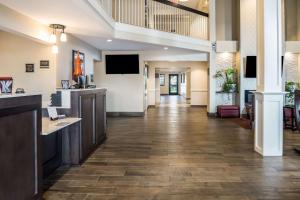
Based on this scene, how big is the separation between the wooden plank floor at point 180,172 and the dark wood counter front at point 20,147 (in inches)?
22.3

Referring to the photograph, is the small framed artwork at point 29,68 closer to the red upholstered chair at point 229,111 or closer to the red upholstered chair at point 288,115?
the red upholstered chair at point 288,115

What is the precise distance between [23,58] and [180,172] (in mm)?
4044

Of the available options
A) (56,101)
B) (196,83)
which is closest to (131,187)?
(56,101)

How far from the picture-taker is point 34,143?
2.76 m

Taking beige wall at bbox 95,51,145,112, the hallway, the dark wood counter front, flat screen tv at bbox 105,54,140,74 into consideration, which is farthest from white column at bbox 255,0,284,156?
the hallway

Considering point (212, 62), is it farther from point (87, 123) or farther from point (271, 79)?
point (87, 123)

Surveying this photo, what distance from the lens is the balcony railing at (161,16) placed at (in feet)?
26.2

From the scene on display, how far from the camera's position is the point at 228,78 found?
10.7 meters

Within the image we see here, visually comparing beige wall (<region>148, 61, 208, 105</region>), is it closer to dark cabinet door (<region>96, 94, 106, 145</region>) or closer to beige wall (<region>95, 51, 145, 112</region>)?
beige wall (<region>95, 51, 145, 112</region>)

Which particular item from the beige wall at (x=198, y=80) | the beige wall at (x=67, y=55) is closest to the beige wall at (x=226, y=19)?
the beige wall at (x=198, y=80)

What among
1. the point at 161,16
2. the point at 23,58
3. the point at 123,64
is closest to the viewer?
the point at 23,58

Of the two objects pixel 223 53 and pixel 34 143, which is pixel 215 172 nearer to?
pixel 34 143

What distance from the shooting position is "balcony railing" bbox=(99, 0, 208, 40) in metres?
7.98

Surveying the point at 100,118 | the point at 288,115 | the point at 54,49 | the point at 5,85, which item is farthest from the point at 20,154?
the point at 288,115
